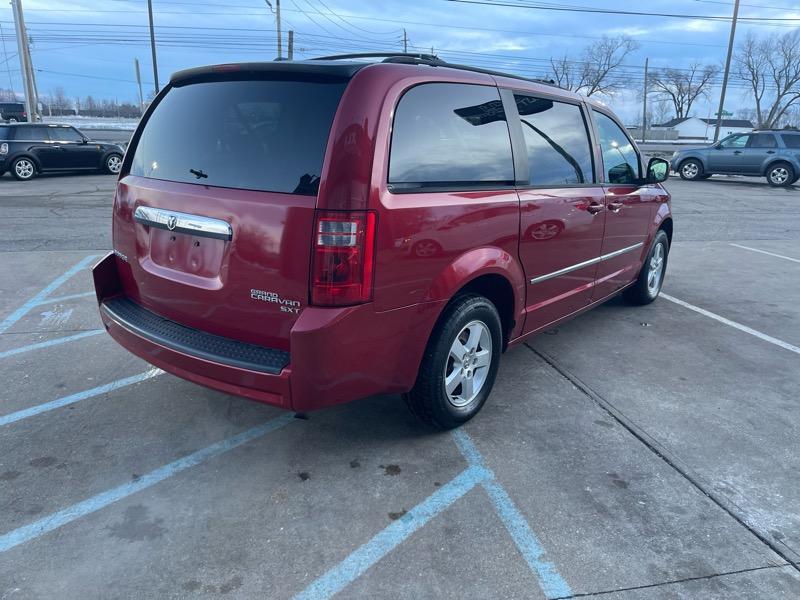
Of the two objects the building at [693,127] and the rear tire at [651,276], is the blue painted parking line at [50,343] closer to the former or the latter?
the rear tire at [651,276]

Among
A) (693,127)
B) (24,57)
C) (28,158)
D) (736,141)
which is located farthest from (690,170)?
(693,127)

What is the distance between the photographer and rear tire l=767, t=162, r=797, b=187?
19.6 meters

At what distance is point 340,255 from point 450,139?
3.26ft

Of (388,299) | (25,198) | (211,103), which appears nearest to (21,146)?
(25,198)

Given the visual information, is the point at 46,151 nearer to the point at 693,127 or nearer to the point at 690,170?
the point at 690,170

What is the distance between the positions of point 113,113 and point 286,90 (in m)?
105

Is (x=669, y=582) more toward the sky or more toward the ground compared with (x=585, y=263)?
more toward the ground

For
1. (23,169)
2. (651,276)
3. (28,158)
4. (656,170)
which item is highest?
(656,170)

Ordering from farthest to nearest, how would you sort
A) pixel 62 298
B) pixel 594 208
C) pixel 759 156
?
pixel 759 156, pixel 62 298, pixel 594 208

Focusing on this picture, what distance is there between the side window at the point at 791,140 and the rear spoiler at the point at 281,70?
69.8 ft

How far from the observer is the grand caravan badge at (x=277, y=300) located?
2674 millimetres

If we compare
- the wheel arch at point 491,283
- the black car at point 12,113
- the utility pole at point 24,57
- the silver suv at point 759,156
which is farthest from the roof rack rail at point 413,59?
the black car at point 12,113

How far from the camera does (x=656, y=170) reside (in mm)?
5234

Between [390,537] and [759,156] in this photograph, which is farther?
[759,156]
